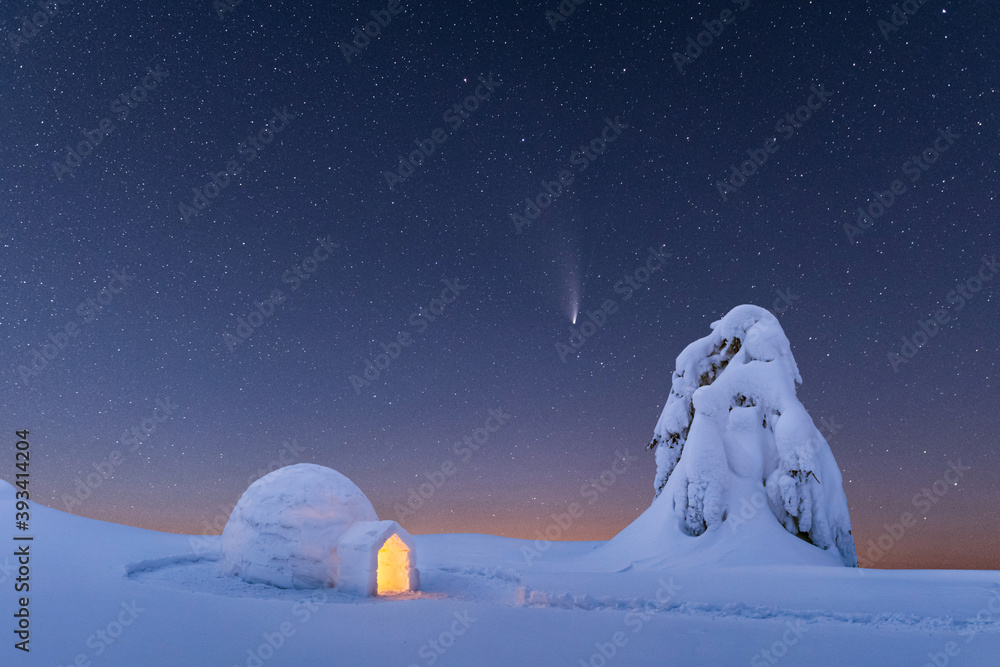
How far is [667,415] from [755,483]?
421 cm

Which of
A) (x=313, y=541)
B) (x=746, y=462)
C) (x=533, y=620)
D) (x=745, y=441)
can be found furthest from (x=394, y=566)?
(x=745, y=441)

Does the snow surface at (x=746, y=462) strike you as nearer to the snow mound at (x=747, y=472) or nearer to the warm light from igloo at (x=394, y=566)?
the snow mound at (x=747, y=472)

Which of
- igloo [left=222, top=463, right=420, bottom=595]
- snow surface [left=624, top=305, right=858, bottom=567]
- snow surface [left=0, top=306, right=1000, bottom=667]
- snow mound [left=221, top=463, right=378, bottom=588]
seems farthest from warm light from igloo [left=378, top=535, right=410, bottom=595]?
snow surface [left=624, top=305, right=858, bottom=567]

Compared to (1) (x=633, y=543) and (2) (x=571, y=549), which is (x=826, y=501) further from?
(2) (x=571, y=549)

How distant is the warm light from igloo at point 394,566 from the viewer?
15250mm

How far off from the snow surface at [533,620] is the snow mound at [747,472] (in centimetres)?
318


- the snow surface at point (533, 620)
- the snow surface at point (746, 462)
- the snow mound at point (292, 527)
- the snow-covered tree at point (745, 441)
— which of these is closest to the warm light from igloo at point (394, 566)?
the snow surface at point (533, 620)

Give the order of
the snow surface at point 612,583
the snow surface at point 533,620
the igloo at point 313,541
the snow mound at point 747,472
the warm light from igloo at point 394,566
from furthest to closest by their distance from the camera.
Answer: the snow mound at point 747,472
the warm light from igloo at point 394,566
the igloo at point 313,541
the snow surface at point 612,583
the snow surface at point 533,620

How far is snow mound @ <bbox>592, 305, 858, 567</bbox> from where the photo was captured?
18516mm

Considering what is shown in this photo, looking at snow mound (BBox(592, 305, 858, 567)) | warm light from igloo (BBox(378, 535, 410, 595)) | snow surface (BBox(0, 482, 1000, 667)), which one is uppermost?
snow mound (BBox(592, 305, 858, 567))

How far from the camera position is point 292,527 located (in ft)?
49.6

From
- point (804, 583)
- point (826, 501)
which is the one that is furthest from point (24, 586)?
point (826, 501)

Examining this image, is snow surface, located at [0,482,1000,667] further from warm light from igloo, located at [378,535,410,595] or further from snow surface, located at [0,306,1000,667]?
warm light from igloo, located at [378,535,410,595]

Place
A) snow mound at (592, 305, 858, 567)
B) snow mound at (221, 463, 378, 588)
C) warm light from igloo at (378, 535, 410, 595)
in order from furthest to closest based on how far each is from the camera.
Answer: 1. snow mound at (592, 305, 858, 567)
2. warm light from igloo at (378, 535, 410, 595)
3. snow mound at (221, 463, 378, 588)
